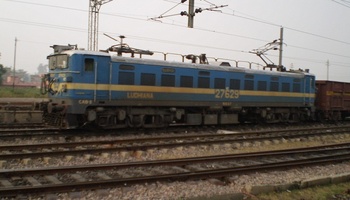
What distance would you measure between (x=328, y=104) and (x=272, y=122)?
6.29 meters

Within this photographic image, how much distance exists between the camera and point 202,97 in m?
19.1

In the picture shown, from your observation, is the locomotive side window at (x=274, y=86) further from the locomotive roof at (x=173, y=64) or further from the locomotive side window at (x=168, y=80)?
the locomotive side window at (x=168, y=80)

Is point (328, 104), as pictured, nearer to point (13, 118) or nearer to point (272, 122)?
point (272, 122)

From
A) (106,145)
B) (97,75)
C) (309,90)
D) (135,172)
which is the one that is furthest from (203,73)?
(135,172)

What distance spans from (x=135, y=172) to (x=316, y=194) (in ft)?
14.5

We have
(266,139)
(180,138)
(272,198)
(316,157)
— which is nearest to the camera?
(272,198)

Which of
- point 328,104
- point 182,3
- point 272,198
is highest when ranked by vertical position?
point 182,3

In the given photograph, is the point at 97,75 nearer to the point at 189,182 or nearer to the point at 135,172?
the point at 135,172

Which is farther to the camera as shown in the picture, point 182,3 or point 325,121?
point 325,121

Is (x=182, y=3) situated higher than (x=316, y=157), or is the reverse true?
(x=182, y=3)

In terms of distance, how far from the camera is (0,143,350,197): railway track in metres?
7.35

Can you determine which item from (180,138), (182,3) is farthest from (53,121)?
(182,3)

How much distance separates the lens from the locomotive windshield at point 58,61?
15352 millimetres

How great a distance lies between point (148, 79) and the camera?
55.7ft
